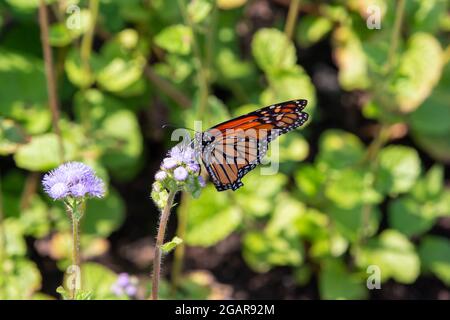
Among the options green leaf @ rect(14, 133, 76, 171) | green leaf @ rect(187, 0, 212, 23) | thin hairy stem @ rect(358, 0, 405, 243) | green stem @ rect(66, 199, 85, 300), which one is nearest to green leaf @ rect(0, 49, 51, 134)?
green leaf @ rect(14, 133, 76, 171)

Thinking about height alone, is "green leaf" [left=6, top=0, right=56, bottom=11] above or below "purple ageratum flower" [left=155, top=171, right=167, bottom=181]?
above

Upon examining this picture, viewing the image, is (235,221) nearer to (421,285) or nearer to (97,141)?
(97,141)

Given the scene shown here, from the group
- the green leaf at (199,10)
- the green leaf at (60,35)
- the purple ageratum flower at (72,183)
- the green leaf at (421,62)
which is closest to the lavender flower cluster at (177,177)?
the purple ageratum flower at (72,183)

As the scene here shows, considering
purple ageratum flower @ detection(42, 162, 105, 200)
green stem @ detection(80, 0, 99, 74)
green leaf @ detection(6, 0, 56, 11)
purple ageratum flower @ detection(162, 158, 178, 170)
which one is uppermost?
green leaf @ detection(6, 0, 56, 11)
